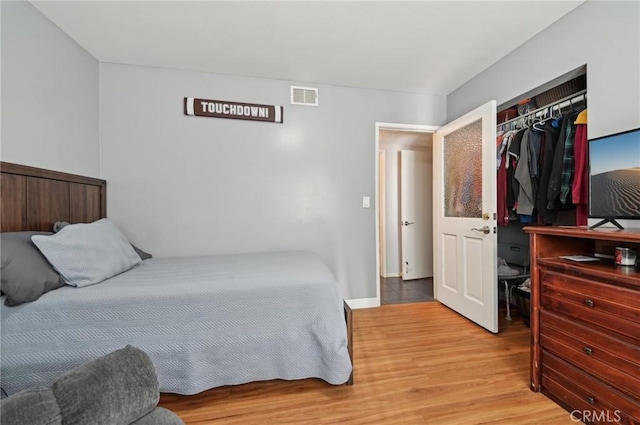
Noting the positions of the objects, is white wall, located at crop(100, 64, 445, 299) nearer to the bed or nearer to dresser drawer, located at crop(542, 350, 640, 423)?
the bed

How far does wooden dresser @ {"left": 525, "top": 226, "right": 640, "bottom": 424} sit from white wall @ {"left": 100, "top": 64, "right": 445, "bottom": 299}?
62.5 inches

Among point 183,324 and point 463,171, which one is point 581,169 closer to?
point 463,171

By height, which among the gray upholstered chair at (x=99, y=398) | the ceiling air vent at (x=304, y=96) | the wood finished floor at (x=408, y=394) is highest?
the ceiling air vent at (x=304, y=96)

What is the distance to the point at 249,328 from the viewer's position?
1.54m

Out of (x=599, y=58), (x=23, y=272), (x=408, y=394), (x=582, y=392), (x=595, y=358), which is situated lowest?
(x=408, y=394)

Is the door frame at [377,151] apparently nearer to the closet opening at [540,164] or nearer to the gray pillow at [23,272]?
the closet opening at [540,164]

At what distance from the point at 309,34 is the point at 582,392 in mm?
2766

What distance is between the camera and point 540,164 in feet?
7.13

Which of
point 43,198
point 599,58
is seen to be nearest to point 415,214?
point 599,58

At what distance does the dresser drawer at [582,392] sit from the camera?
46.2 inches

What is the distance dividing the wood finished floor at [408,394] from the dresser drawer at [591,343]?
37cm

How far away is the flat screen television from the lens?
1312 millimetres

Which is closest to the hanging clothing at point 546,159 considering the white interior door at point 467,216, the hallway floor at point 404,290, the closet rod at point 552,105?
the closet rod at point 552,105

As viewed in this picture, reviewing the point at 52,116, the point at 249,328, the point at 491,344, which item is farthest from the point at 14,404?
the point at 491,344
